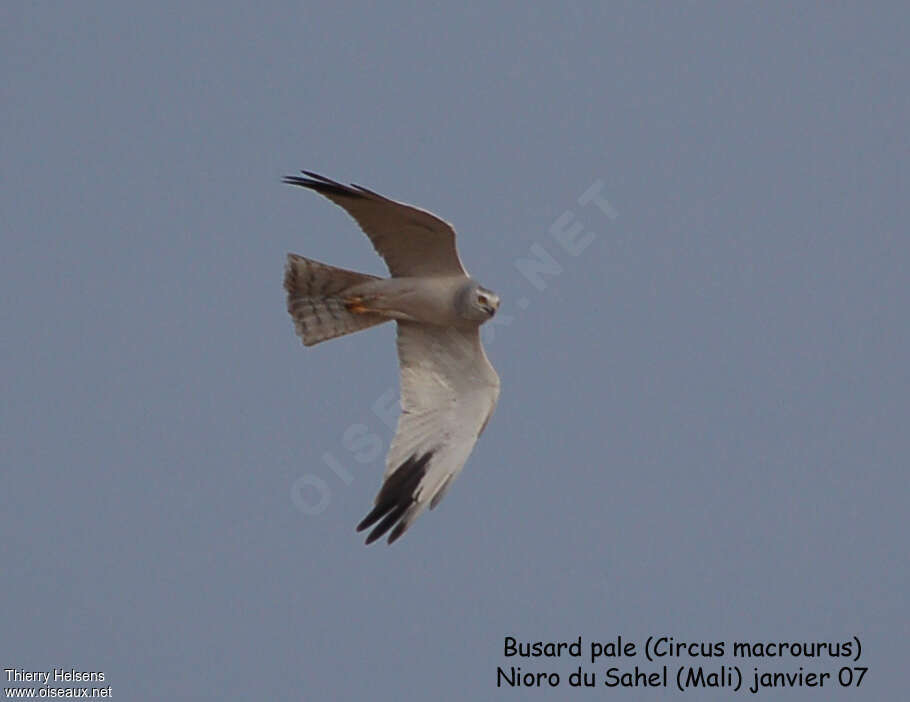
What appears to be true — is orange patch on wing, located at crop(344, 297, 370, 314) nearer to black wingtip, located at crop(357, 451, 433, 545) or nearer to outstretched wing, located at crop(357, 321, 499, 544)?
outstretched wing, located at crop(357, 321, 499, 544)

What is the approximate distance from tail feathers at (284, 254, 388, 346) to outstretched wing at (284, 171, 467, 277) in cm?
48

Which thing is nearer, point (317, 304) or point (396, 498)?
point (396, 498)

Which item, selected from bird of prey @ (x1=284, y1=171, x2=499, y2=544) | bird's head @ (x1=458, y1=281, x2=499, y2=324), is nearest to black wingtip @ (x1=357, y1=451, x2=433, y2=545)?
bird of prey @ (x1=284, y1=171, x2=499, y2=544)

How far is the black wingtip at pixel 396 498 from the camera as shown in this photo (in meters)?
12.7

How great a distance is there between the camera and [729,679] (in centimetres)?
1395

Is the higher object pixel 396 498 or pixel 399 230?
pixel 399 230

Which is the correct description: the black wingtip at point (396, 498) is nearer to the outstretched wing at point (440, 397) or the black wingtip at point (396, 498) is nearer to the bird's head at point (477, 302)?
the outstretched wing at point (440, 397)

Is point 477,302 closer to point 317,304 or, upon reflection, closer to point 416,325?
point 416,325

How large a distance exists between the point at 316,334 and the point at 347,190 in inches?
62.7

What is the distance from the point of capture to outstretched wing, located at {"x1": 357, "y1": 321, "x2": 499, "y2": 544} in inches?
527

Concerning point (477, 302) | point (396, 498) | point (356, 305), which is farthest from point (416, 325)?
point (396, 498)

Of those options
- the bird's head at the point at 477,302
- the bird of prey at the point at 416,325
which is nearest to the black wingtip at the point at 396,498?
the bird of prey at the point at 416,325

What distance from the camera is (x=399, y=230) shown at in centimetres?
1302

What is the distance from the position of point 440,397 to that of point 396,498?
3.83 feet
